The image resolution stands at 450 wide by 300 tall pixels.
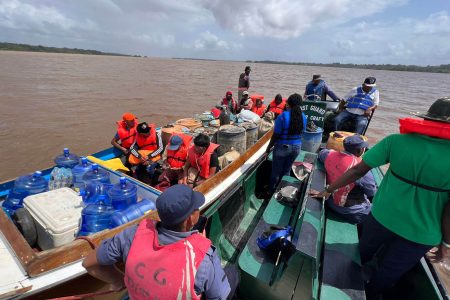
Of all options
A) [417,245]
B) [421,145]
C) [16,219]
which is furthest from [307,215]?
[16,219]

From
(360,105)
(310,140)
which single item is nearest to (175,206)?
(310,140)

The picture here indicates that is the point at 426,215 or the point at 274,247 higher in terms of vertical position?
the point at 426,215

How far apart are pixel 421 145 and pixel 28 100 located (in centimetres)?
1749

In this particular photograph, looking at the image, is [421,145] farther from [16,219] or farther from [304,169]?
[16,219]

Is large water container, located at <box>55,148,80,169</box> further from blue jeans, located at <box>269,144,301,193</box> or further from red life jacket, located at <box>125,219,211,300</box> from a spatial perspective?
blue jeans, located at <box>269,144,301,193</box>

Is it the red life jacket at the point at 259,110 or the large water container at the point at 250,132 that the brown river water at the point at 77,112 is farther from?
the large water container at the point at 250,132

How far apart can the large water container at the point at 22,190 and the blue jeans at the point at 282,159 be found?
3221 millimetres

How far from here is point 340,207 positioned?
3.08 meters

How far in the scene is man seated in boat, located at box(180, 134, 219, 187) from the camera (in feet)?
11.7

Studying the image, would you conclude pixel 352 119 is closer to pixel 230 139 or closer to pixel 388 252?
pixel 230 139

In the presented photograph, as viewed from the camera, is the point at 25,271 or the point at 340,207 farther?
the point at 340,207

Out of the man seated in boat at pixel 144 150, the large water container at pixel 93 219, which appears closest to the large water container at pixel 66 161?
the man seated in boat at pixel 144 150

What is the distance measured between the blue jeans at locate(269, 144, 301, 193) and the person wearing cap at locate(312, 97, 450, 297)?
6.26ft

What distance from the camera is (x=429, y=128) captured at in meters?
1.68
